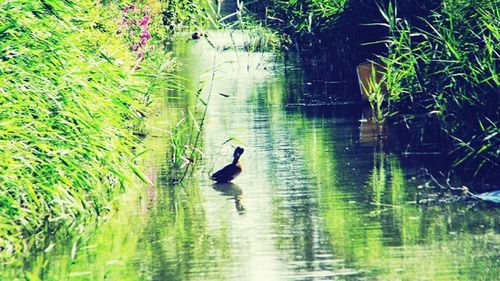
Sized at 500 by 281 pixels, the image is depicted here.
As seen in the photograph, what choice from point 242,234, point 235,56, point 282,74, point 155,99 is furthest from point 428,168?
point 235,56

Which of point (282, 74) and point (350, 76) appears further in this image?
point (282, 74)

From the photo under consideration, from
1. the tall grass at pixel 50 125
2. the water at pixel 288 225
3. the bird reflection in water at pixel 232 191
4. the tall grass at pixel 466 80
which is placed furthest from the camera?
the tall grass at pixel 466 80

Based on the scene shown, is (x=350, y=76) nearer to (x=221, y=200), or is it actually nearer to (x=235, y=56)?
(x=235, y=56)

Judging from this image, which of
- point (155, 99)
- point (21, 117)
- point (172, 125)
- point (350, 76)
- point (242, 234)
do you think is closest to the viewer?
point (21, 117)

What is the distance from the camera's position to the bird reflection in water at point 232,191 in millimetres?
11931

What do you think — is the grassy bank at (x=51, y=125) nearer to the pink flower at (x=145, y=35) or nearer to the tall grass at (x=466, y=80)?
the tall grass at (x=466, y=80)

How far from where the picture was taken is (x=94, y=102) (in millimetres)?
10977

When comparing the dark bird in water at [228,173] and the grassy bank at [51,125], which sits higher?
the grassy bank at [51,125]

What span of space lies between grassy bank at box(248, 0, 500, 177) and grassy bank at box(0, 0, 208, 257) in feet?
10.5

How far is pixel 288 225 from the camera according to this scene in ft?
35.4

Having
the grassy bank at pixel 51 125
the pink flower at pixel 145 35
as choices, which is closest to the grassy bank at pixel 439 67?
the pink flower at pixel 145 35

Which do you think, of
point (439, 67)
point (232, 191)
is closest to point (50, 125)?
point (232, 191)

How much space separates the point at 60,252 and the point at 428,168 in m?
4.38

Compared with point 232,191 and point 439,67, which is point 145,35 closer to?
point 439,67
